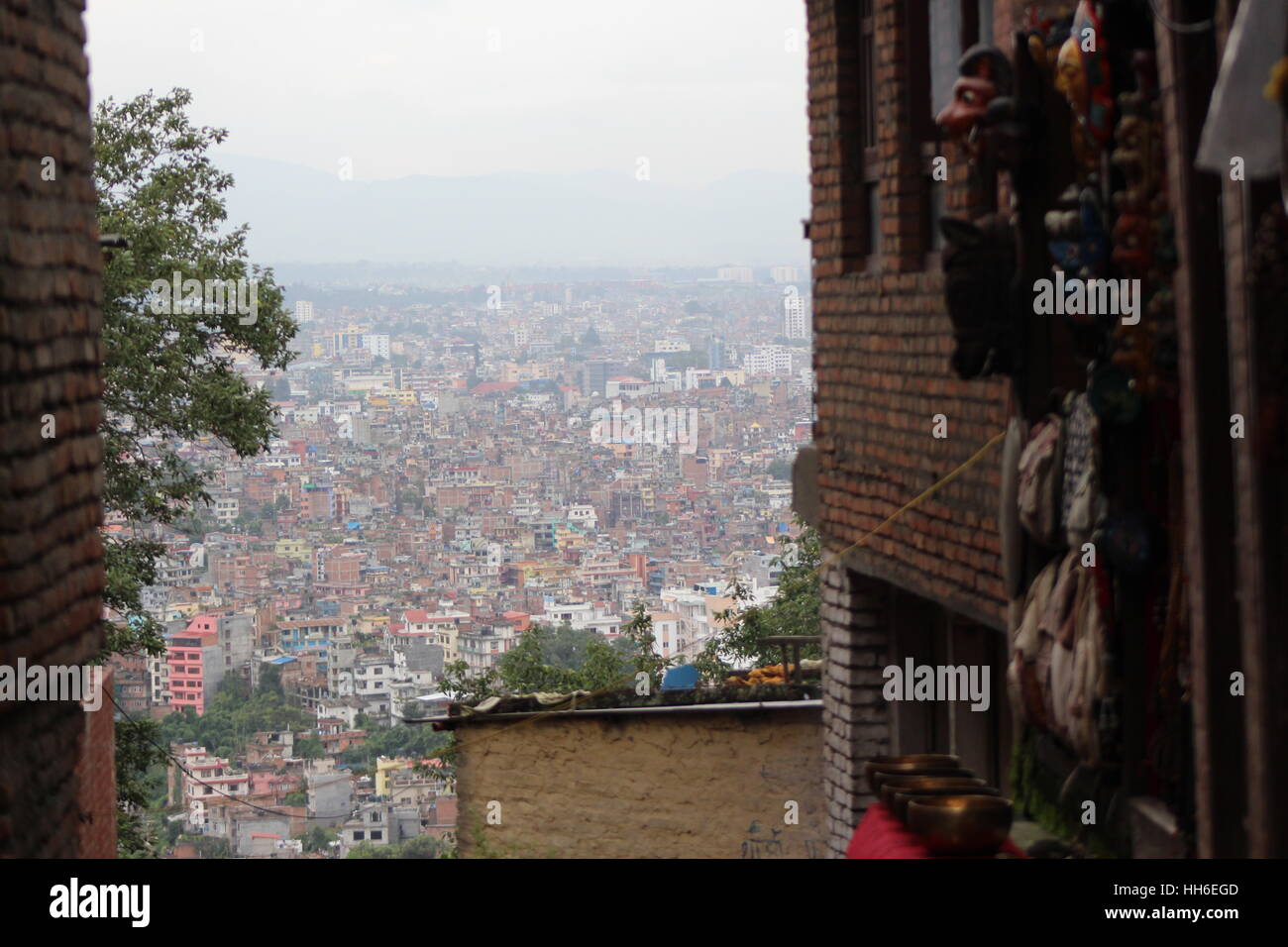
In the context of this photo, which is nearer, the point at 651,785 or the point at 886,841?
the point at 886,841

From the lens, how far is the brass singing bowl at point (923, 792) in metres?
6.25

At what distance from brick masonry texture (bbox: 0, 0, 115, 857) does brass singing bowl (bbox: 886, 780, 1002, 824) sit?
3.13m

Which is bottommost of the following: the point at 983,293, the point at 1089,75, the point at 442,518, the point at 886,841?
→ the point at 442,518

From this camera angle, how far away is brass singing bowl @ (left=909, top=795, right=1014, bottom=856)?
227 inches

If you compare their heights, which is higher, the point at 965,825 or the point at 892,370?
the point at 892,370

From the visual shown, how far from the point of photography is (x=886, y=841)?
243 inches

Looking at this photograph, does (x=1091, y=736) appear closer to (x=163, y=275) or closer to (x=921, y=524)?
(x=921, y=524)

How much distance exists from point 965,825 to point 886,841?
49cm

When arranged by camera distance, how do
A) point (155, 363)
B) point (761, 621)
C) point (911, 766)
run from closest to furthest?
point (911, 766) < point (155, 363) < point (761, 621)

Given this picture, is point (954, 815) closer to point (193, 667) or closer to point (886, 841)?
point (886, 841)

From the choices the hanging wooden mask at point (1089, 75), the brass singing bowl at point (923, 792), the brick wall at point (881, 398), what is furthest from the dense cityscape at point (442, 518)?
the hanging wooden mask at point (1089, 75)

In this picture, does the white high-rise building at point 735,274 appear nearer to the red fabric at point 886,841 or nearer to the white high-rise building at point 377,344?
the white high-rise building at point 377,344

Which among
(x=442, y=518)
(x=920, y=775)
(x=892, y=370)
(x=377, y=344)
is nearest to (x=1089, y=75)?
(x=920, y=775)
